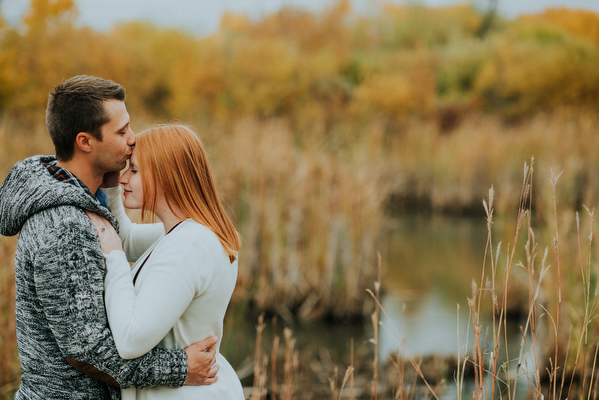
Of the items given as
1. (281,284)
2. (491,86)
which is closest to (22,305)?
(281,284)

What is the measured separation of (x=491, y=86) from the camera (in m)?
23.8

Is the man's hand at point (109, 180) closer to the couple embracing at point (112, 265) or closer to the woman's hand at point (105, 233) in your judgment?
the couple embracing at point (112, 265)

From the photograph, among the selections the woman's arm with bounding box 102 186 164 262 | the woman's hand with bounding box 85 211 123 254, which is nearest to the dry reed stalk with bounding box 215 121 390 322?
the woman's arm with bounding box 102 186 164 262

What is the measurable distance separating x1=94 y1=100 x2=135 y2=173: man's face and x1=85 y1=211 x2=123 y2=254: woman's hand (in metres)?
0.17

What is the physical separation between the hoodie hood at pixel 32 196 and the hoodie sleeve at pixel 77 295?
0.03 metres

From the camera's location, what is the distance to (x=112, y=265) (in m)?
1.47

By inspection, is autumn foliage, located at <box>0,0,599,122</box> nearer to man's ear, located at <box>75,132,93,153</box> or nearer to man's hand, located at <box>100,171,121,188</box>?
man's hand, located at <box>100,171,121,188</box>

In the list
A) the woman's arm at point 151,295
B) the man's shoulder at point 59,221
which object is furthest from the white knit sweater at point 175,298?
the man's shoulder at point 59,221

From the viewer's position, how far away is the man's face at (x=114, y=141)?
1613mm

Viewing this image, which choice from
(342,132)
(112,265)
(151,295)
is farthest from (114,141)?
(342,132)

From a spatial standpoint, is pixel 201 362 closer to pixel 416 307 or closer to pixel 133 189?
pixel 133 189

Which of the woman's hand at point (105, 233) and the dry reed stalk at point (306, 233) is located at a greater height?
the woman's hand at point (105, 233)

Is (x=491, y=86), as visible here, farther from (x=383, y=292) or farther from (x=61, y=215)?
(x=61, y=215)

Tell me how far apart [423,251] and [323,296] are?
3.72m
